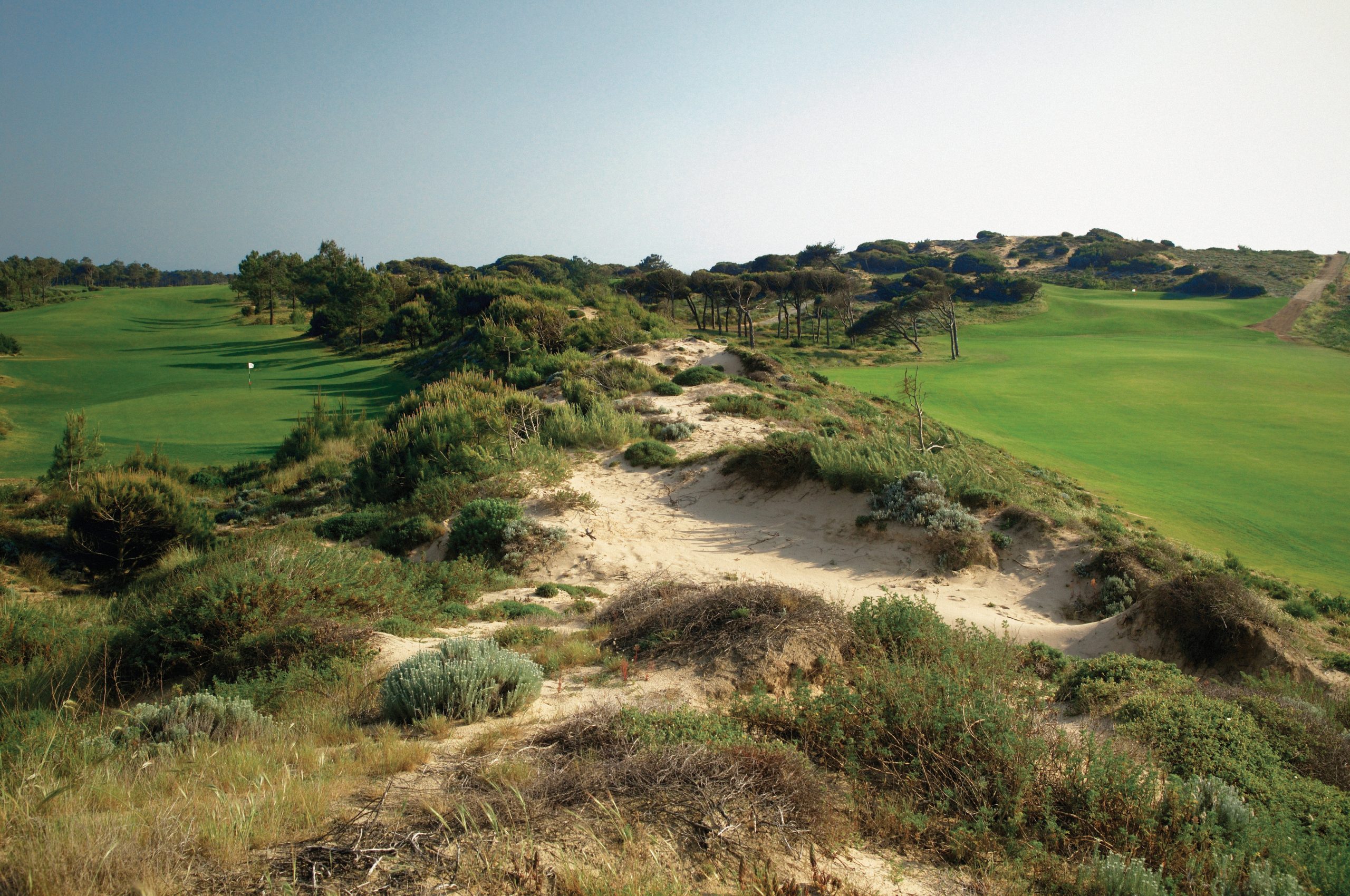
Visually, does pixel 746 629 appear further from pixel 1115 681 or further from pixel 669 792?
pixel 1115 681

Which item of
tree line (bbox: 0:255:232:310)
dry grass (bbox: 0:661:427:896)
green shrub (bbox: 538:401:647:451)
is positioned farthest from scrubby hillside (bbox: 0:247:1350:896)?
tree line (bbox: 0:255:232:310)

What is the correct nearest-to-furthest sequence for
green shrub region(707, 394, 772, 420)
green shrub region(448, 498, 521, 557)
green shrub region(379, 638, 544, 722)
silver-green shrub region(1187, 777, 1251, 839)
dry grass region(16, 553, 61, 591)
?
1. silver-green shrub region(1187, 777, 1251, 839)
2. green shrub region(379, 638, 544, 722)
3. green shrub region(448, 498, 521, 557)
4. dry grass region(16, 553, 61, 591)
5. green shrub region(707, 394, 772, 420)

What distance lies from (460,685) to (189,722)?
158 cm

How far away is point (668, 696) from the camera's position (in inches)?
199

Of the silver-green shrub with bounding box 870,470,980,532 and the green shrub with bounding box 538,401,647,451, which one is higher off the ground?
the green shrub with bounding box 538,401,647,451

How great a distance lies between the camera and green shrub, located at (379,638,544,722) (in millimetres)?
4555

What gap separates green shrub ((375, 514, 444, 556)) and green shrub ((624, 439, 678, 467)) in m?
5.00

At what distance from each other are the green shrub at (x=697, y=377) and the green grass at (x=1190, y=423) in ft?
31.9

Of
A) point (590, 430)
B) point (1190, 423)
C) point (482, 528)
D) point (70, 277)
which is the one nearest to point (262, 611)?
point (482, 528)

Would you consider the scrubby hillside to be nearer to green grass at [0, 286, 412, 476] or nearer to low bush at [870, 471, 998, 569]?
low bush at [870, 471, 998, 569]

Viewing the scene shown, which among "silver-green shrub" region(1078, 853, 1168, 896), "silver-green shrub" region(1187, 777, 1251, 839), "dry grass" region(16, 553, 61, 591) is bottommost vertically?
"dry grass" region(16, 553, 61, 591)

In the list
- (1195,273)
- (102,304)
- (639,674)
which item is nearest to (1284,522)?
(639,674)

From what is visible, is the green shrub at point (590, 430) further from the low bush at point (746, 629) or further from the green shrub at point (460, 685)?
the green shrub at point (460, 685)

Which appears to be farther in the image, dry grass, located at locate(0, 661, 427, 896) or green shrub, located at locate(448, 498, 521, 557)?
green shrub, located at locate(448, 498, 521, 557)
